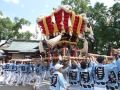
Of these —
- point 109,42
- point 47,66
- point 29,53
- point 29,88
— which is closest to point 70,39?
point 47,66

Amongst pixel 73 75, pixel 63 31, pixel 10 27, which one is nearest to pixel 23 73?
pixel 63 31

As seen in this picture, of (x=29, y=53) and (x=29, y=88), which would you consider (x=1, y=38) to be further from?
(x=29, y=88)

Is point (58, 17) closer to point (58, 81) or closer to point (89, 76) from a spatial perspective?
point (89, 76)

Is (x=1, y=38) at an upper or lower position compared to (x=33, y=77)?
upper

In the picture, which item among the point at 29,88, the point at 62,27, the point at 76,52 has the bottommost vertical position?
the point at 29,88

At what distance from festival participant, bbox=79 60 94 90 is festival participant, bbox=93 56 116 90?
0.83 ft

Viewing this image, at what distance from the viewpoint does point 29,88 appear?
17.5 m

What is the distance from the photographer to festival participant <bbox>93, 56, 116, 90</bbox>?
38.0 ft

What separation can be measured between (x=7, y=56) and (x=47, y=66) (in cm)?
1902

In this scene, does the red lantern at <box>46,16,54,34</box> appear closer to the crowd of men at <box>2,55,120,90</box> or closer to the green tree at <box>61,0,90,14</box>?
the crowd of men at <box>2,55,120,90</box>

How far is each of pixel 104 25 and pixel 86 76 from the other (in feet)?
58.5

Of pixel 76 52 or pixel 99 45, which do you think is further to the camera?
pixel 99 45

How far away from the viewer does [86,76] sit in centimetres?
1231

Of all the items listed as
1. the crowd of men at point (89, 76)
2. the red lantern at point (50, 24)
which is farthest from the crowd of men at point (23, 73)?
the crowd of men at point (89, 76)
